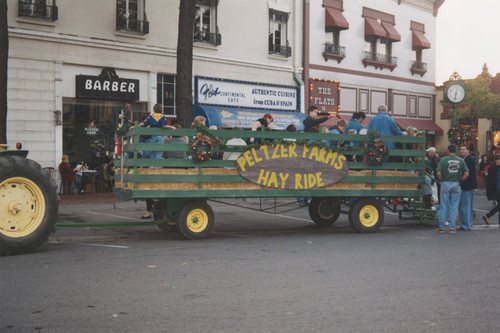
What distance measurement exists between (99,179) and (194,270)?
13527 millimetres

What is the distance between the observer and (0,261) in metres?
7.25

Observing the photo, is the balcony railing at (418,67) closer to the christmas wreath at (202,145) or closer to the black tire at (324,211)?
the black tire at (324,211)

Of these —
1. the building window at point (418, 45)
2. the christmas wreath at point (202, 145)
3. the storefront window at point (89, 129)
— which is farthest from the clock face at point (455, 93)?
the christmas wreath at point (202, 145)

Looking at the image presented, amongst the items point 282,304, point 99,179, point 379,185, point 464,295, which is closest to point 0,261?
point 282,304

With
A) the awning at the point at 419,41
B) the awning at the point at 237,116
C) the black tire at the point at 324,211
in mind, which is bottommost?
the black tire at the point at 324,211

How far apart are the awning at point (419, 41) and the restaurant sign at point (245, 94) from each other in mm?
8764

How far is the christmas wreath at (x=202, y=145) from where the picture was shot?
9328 millimetres

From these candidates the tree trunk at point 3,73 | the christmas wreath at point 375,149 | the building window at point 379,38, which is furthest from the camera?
the building window at point 379,38

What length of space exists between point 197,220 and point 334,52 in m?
18.1

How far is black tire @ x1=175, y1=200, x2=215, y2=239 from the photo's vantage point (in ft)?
31.0

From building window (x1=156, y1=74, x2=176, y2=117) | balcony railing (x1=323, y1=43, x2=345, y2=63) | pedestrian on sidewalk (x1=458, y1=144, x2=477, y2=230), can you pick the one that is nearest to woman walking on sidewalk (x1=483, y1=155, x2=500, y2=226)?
pedestrian on sidewalk (x1=458, y1=144, x2=477, y2=230)

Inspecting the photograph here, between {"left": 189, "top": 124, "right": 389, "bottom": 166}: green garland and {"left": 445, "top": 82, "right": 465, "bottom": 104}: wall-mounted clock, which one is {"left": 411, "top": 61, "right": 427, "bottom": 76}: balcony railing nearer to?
{"left": 445, "top": 82, "right": 465, "bottom": 104}: wall-mounted clock

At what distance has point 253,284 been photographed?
6.20m

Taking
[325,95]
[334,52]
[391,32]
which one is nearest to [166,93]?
[325,95]
